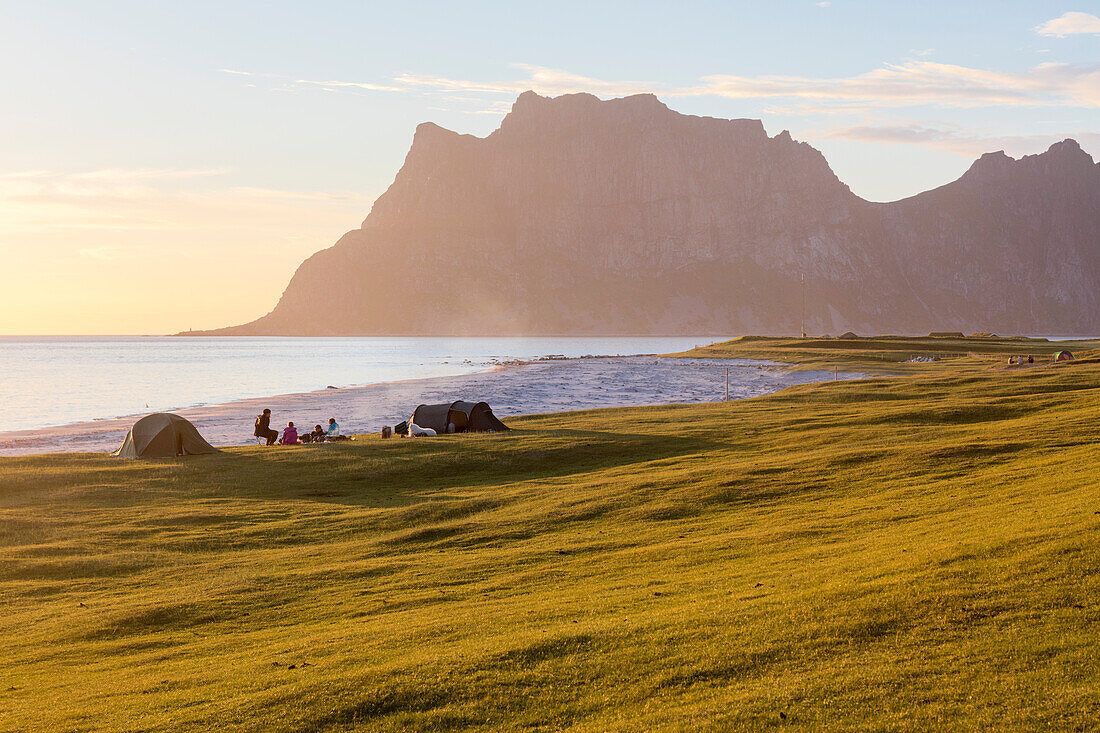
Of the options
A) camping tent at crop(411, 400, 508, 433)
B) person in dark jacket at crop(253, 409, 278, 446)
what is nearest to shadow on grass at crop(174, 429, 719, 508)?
camping tent at crop(411, 400, 508, 433)

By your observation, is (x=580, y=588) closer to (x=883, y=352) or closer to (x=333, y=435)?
(x=333, y=435)

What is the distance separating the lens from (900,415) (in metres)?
41.1

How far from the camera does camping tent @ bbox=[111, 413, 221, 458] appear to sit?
40.9 meters

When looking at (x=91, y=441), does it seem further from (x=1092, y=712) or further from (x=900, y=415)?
(x=1092, y=712)

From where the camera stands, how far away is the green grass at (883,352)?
3780 inches

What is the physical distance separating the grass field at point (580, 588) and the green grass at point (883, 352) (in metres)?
63.1

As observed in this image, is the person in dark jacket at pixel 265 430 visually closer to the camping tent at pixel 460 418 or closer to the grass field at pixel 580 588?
the camping tent at pixel 460 418

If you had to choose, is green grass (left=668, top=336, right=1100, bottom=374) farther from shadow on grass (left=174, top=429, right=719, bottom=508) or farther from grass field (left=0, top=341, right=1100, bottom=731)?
→ grass field (left=0, top=341, right=1100, bottom=731)

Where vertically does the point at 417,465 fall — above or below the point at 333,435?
below

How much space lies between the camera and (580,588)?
59.1 feet

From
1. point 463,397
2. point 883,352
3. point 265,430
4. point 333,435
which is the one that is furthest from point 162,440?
point 883,352

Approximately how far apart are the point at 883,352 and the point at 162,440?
10870 centimetres

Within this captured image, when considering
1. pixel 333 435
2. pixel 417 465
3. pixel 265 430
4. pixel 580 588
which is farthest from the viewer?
pixel 265 430

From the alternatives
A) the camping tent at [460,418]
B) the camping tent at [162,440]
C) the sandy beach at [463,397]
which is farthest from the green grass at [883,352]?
the camping tent at [162,440]
